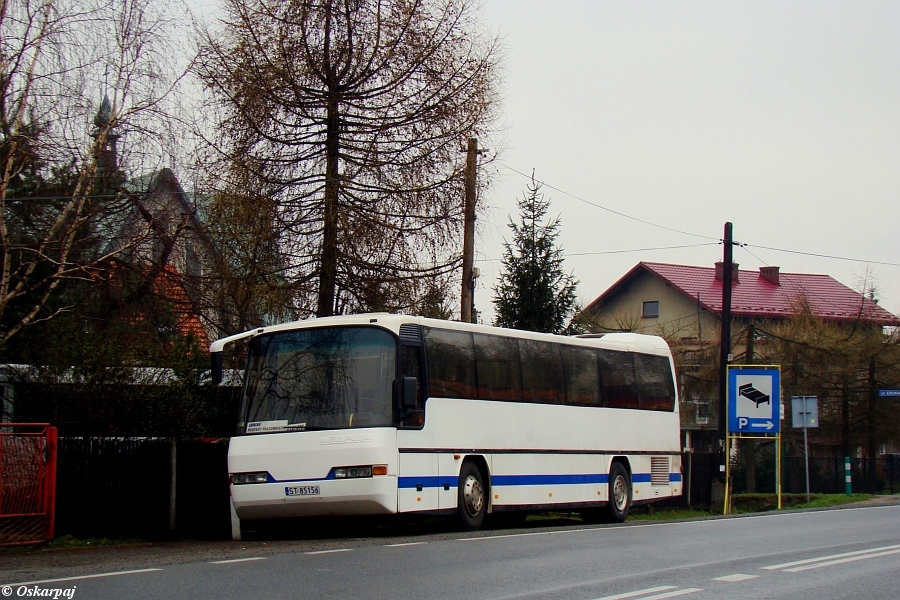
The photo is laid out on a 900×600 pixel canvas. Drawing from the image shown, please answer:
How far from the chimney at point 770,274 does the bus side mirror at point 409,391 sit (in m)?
58.5

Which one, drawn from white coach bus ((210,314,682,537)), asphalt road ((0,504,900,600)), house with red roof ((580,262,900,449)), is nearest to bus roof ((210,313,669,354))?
white coach bus ((210,314,682,537))

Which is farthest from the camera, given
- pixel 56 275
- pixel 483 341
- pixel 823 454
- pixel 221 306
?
pixel 823 454

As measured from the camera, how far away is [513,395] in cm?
1836

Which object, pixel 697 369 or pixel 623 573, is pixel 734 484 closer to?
pixel 697 369

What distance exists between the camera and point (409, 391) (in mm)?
14984

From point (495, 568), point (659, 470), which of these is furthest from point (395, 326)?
point (659, 470)

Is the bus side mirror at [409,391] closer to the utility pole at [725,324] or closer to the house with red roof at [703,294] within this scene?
the utility pole at [725,324]

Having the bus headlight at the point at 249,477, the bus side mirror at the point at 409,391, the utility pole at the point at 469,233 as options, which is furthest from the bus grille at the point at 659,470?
the bus headlight at the point at 249,477

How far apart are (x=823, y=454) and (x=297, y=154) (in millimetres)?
30983

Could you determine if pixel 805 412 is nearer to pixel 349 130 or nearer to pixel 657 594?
pixel 349 130

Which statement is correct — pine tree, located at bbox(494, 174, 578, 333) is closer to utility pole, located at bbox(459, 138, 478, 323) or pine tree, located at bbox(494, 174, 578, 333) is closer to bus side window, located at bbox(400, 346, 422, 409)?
utility pole, located at bbox(459, 138, 478, 323)

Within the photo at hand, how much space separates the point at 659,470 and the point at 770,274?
5004cm

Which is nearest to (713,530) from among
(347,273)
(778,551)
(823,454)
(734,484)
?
(778,551)

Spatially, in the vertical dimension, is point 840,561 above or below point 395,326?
below
